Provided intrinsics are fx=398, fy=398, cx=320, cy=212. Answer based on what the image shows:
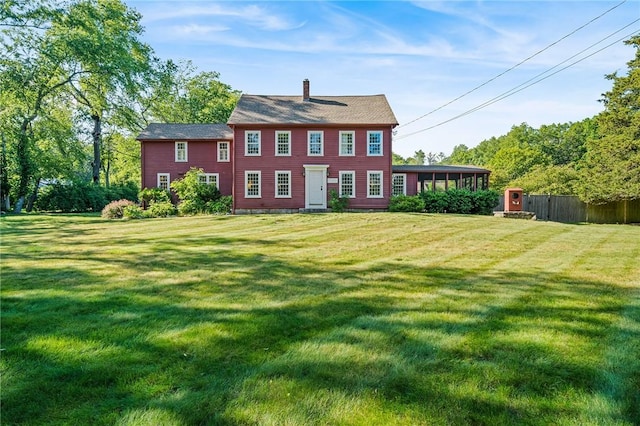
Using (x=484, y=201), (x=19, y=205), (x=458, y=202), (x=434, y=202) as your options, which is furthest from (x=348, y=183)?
(x=19, y=205)

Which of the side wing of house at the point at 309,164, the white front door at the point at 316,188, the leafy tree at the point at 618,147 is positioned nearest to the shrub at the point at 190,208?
the side wing of house at the point at 309,164

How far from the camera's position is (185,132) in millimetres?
24891

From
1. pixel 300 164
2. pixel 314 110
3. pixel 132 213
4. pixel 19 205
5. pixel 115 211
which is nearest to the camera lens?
pixel 132 213

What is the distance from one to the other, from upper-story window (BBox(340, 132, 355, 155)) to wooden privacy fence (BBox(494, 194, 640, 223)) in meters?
11.8

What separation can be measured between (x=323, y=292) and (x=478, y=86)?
2466cm

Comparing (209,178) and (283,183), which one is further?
(209,178)

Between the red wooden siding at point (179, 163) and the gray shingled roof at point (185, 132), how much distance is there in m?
0.31

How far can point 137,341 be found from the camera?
3283 millimetres

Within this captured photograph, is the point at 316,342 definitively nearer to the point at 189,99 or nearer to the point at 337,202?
the point at 337,202

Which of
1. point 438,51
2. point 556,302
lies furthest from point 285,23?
point 556,302

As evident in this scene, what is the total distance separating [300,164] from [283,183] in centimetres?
136

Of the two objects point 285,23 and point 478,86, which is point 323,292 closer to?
point 285,23

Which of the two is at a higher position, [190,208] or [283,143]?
[283,143]

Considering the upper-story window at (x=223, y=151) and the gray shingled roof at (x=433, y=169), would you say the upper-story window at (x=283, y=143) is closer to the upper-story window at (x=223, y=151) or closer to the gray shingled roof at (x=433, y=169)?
the upper-story window at (x=223, y=151)
